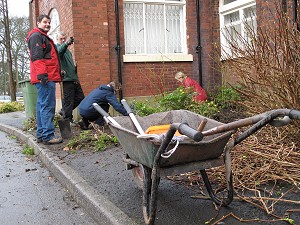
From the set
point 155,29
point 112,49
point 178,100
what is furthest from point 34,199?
point 155,29

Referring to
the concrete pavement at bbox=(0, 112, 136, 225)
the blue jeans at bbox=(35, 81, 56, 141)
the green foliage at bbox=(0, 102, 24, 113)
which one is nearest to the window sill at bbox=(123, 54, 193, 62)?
the blue jeans at bbox=(35, 81, 56, 141)

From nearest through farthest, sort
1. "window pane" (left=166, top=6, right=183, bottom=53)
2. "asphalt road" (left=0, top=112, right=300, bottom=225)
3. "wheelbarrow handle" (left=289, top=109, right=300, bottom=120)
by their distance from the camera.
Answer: "wheelbarrow handle" (left=289, top=109, right=300, bottom=120) < "asphalt road" (left=0, top=112, right=300, bottom=225) < "window pane" (left=166, top=6, right=183, bottom=53)

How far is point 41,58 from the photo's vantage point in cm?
596

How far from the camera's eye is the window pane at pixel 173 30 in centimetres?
1043

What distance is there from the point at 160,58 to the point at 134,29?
1.13m

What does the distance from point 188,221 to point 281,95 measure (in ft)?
6.33

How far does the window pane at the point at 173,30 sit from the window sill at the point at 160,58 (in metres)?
0.38

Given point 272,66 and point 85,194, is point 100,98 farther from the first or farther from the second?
point 272,66

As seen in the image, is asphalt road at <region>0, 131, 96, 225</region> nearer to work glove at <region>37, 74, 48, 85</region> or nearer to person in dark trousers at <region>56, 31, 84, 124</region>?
work glove at <region>37, 74, 48, 85</region>

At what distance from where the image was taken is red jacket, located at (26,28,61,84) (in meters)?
5.95

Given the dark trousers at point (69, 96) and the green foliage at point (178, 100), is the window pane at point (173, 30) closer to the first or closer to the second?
the dark trousers at point (69, 96)

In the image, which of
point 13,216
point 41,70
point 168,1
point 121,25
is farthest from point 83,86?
point 13,216

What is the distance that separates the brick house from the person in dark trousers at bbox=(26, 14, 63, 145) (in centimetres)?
277

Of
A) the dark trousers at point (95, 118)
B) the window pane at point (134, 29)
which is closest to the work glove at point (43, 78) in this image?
the dark trousers at point (95, 118)
